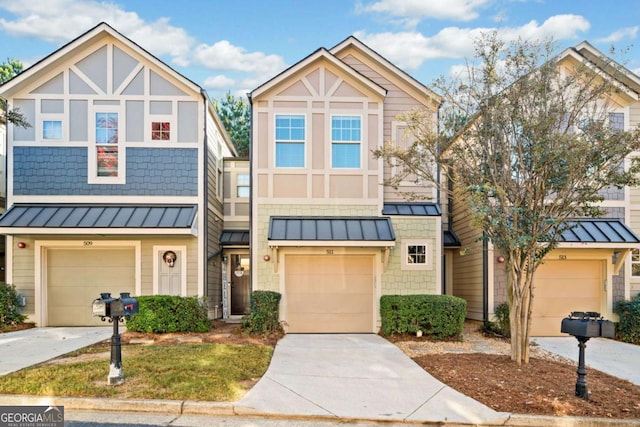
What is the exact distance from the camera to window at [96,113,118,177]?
11164 mm

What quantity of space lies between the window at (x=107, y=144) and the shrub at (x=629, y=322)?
43.9ft

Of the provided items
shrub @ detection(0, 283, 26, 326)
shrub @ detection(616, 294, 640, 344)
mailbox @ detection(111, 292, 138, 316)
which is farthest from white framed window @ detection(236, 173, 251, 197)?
shrub @ detection(616, 294, 640, 344)

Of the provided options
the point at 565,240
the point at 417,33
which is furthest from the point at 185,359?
the point at 417,33

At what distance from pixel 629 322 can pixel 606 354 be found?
7.85ft

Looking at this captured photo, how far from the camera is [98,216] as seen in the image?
10547mm

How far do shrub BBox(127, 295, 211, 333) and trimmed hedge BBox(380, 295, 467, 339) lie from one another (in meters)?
4.43

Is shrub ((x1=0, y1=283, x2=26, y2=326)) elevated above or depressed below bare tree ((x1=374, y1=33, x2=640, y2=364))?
below

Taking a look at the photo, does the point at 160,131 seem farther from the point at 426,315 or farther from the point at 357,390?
the point at 357,390

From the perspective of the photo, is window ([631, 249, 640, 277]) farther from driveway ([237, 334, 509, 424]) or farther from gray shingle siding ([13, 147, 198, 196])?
gray shingle siding ([13, 147, 198, 196])

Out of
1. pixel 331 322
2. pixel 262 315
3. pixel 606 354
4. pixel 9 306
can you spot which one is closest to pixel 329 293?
pixel 331 322

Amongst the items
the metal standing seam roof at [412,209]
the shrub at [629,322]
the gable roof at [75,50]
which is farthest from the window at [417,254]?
the gable roof at [75,50]

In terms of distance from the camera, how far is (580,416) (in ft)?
16.7

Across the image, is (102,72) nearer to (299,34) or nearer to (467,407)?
(299,34)

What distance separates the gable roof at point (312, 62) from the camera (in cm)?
1112
